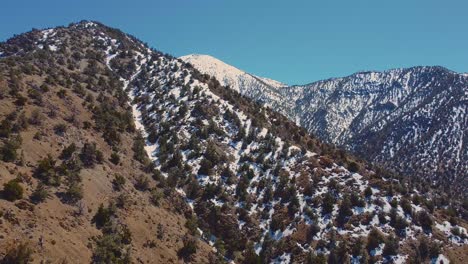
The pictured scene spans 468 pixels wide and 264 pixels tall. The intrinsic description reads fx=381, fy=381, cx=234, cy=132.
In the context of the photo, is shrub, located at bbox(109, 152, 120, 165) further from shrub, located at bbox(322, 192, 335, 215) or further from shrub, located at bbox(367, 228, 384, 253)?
shrub, located at bbox(367, 228, 384, 253)

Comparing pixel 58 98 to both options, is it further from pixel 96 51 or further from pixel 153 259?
pixel 96 51

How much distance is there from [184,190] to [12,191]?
2749 centimetres

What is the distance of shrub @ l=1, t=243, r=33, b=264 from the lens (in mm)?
22266

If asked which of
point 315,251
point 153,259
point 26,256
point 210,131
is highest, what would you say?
point 210,131

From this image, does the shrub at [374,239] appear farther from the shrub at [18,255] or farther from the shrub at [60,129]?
the shrub at [60,129]

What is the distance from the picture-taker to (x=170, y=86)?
293 feet

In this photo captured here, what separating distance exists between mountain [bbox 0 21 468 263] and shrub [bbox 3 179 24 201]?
0.27 feet

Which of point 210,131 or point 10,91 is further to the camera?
point 210,131

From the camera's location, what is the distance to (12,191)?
91.3 ft

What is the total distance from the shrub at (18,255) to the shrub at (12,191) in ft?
17.5

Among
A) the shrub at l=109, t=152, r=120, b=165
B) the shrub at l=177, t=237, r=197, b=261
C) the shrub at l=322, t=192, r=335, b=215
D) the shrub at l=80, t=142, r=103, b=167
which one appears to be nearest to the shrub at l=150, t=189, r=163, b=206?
the shrub at l=109, t=152, r=120, b=165

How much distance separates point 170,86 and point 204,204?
4511cm

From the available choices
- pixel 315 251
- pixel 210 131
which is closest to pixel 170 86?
pixel 210 131

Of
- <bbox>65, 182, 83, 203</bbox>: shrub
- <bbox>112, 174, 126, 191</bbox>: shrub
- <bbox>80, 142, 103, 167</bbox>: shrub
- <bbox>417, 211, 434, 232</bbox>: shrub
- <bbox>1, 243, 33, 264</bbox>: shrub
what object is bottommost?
<bbox>1, 243, 33, 264</bbox>: shrub
